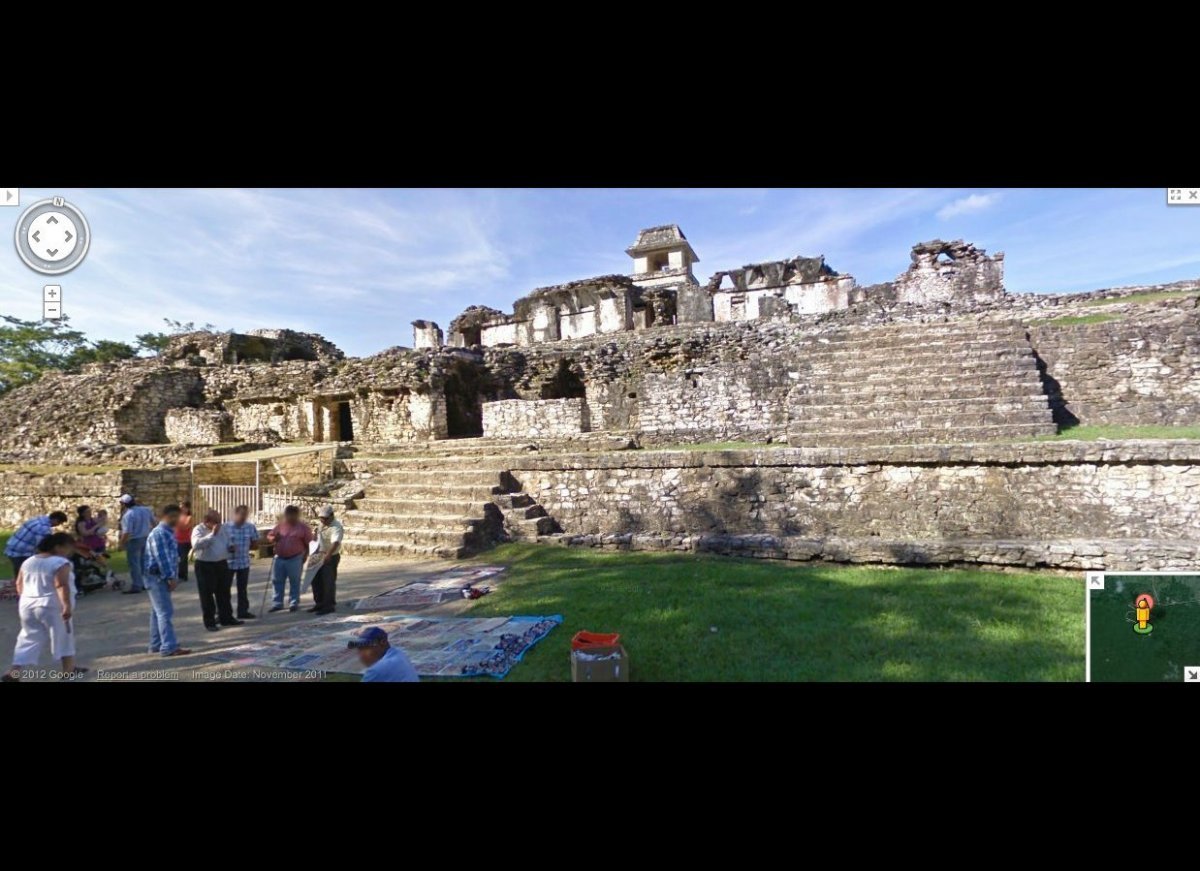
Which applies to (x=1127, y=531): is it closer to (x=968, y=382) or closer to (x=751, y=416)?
(x=968, y=382)

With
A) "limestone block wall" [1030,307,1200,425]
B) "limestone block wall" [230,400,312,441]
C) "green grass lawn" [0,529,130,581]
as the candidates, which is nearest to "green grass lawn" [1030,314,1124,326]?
"limestone block wall" [1030,307,1200,425]

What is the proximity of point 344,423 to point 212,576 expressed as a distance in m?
9.30

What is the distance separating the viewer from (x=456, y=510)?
6.55 meters

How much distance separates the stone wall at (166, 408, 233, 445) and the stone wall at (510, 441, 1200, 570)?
415 inches

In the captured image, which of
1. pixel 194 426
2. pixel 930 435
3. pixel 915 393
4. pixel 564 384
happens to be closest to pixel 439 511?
pixel 564 384

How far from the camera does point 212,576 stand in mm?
3977

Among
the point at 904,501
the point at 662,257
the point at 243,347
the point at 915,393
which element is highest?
the point at 662,257

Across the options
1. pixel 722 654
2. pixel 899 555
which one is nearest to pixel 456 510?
pixel 722 654


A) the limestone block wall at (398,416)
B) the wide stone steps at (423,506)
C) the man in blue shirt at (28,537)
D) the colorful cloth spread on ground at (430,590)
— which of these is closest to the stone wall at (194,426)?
the limestone block wall at (398,416)

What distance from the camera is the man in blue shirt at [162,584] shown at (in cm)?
341

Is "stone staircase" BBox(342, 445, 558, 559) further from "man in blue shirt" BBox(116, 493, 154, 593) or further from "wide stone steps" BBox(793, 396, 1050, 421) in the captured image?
"wide stone steps" BBox(793, 396, 1050, 421)

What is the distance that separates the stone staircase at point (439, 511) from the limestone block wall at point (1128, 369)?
7922 mm

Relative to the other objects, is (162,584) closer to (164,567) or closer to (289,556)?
(164,567)

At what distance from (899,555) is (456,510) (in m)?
5.07
